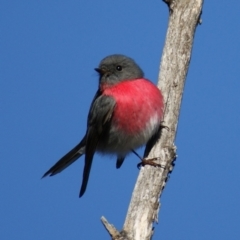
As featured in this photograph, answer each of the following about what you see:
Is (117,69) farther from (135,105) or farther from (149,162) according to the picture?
(149,162)

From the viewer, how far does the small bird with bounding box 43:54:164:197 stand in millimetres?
6023

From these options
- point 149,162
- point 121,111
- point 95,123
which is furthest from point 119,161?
point 149,162

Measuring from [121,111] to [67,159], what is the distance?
1.20 m

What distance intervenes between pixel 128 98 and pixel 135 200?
4.45 ft

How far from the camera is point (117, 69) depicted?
6496 millimetres

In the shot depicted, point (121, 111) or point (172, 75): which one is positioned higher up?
point (172, 75)

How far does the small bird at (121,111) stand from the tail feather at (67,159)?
0.86 ft

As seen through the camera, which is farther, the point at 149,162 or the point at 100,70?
the point at 100,70

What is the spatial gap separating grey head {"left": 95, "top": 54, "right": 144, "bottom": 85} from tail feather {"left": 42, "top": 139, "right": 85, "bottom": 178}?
974mm

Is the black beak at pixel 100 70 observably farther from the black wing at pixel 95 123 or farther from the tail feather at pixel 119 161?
the tail feather at pixel 119 161

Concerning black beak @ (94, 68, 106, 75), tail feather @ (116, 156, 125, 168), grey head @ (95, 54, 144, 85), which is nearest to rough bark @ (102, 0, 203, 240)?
grey head @ (95, 54, 144, 85)

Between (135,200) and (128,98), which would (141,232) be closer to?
(135,200)

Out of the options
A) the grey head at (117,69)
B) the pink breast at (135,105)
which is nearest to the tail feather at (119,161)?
the pink breast at (135,105)

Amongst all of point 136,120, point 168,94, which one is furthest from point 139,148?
point 168,94
